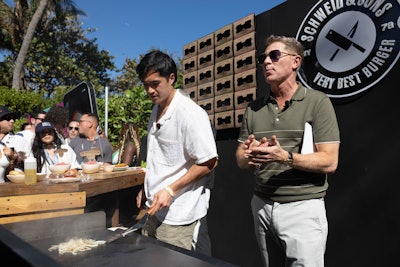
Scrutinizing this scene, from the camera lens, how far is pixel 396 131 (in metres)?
2.36

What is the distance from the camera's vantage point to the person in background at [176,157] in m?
1.94

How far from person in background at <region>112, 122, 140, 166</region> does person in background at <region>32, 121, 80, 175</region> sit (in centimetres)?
116

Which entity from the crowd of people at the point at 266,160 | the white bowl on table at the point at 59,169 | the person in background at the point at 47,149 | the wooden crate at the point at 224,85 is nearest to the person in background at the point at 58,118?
the person in background at the point at 47,149

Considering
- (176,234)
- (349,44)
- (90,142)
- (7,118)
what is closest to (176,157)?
(176,234)

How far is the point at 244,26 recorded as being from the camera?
3.50 m

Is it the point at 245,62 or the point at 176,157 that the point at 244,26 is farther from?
the point at 176,157

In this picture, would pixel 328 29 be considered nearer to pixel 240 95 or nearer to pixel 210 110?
pixel 240 95

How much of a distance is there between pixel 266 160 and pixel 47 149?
119 inches

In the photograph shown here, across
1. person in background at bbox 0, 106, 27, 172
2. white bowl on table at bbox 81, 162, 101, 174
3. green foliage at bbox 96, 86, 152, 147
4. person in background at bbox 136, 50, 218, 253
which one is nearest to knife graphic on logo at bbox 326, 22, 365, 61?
person in background at bbox 136, 50, 218, 253

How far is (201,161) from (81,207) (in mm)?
1302

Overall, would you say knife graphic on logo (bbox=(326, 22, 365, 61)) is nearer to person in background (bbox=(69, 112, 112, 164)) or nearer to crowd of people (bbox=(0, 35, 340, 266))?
crowd of people (bbox=(0, 35, 340, 266))

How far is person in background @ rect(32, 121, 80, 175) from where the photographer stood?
12.4 feet

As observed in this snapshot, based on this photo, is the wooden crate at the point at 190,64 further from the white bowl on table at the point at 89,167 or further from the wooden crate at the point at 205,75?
the white bowl on table at the point at 89,167

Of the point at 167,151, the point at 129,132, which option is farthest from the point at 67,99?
the point at 167,151
